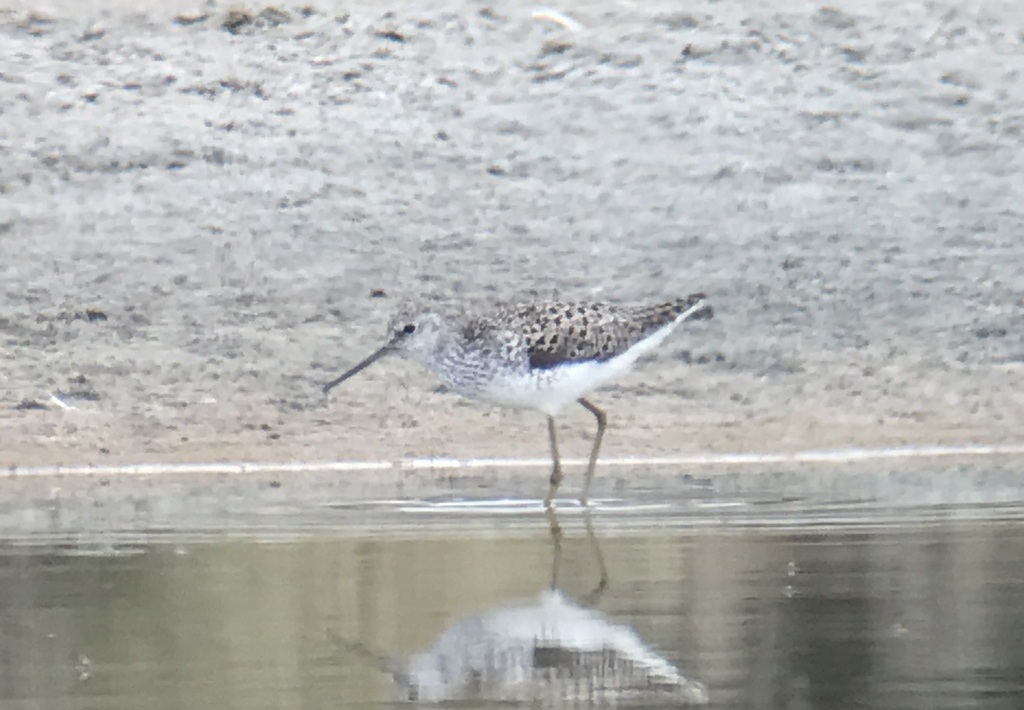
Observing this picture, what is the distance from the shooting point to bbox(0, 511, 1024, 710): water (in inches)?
229

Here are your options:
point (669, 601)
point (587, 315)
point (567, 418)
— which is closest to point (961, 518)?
point (669, 601)

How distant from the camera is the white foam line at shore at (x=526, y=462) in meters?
10.7

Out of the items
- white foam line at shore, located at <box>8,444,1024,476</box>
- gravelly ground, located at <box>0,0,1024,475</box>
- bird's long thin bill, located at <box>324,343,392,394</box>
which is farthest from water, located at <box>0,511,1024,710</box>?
gravelly ground, located at <box>0,0,1024,475</box>

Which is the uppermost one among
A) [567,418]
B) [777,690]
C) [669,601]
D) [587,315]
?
[777,690]

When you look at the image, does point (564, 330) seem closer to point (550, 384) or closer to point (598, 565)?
point (550, 384)

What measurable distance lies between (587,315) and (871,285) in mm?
2209

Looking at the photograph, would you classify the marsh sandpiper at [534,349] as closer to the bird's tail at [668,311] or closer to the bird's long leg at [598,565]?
the bird's tail at [668,311]

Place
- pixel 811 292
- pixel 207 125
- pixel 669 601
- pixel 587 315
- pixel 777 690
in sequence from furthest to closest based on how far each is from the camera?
pixel 207 125, pixel 811 292, pixel 587 315, pixel 669 601, pixel 777 690

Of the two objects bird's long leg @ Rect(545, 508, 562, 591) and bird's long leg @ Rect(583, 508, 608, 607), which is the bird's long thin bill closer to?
bird's long leg @ Rect(545, 508, 562, 591)

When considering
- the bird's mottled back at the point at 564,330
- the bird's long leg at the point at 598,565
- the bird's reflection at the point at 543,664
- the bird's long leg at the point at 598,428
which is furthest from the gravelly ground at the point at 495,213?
the bird's reflection at the point at 543,664

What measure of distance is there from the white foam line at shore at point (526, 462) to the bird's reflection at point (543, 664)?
4.03 meters

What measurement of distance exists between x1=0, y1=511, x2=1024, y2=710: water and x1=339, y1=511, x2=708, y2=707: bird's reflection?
1.4 inches

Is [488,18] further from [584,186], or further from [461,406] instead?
[461,406]

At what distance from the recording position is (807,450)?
11.0 metres
